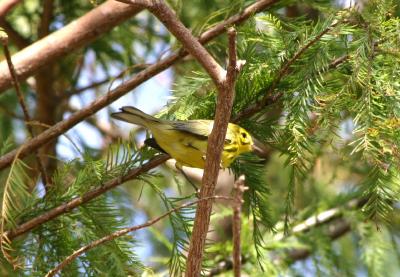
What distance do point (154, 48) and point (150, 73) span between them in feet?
5.19

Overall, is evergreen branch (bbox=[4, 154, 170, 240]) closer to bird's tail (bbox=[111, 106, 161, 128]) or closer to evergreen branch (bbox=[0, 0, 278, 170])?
bird's tail (bbox=[111, 106, 161, 128])

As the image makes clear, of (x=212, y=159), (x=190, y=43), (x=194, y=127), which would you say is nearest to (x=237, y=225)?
(x=212, y=159)

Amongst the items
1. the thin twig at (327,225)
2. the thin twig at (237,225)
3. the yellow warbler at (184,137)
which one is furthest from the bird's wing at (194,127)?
the thin twig at (327,225)

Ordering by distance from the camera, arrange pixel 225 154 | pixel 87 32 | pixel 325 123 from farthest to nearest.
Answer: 1. pixel 87 32
2. pixel 225 154
3. pixel 325 123

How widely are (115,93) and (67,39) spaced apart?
326 mm

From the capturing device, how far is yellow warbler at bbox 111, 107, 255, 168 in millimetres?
2166

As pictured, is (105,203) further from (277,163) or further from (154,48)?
(277,163)

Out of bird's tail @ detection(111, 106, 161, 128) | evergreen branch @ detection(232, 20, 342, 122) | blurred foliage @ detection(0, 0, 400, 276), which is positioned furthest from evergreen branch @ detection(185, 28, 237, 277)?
bird's tail @ detection(111, 106, 161, 128)

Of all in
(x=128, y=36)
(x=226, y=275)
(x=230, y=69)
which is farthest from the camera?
(x=128, y=36)

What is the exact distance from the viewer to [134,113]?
2.16 m

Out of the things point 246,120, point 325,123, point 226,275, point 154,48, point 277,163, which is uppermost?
point 325,123

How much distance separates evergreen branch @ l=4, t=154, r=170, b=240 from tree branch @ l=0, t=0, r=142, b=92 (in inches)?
24.6

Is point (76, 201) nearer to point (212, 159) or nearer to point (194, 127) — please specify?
point (194, 127)

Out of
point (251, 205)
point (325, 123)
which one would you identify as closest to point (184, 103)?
point (251, 205)
